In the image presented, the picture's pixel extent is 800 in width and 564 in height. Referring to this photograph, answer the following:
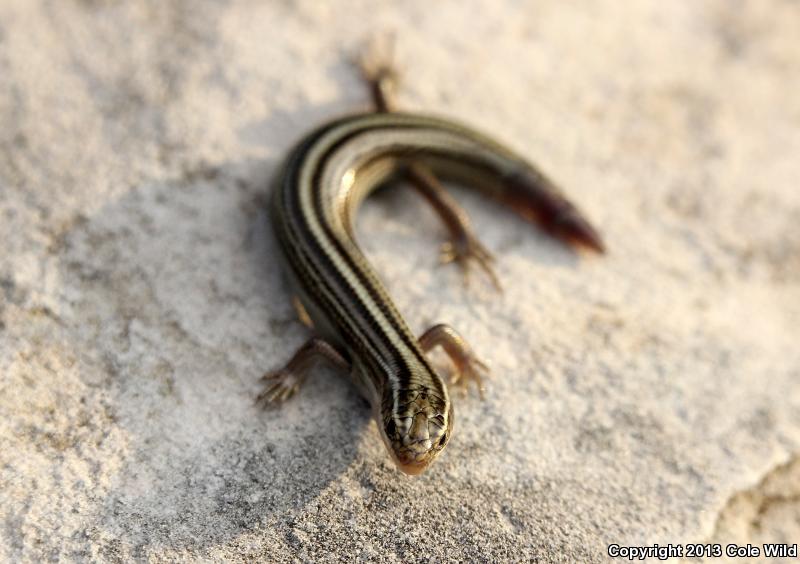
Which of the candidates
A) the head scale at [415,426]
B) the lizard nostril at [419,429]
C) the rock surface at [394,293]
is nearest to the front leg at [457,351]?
the rock surface at [394,293]

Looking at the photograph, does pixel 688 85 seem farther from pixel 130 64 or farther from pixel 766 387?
pixel 130 64

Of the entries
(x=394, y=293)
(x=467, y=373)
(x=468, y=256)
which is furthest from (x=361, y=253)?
(x=467, y=373)

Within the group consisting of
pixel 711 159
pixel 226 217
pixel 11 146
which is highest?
pixel 711 159

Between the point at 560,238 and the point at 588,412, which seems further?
the point at 560,238

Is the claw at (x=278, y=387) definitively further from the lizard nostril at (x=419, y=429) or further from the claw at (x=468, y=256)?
the claw at (x=468, y=256)

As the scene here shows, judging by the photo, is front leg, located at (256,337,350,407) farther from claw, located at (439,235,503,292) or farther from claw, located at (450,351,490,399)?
claw, located at (439,235,503,292)

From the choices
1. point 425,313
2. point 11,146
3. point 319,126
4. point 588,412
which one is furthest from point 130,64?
point 588,412

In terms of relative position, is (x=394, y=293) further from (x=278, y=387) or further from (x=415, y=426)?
(x=415, y=426)
